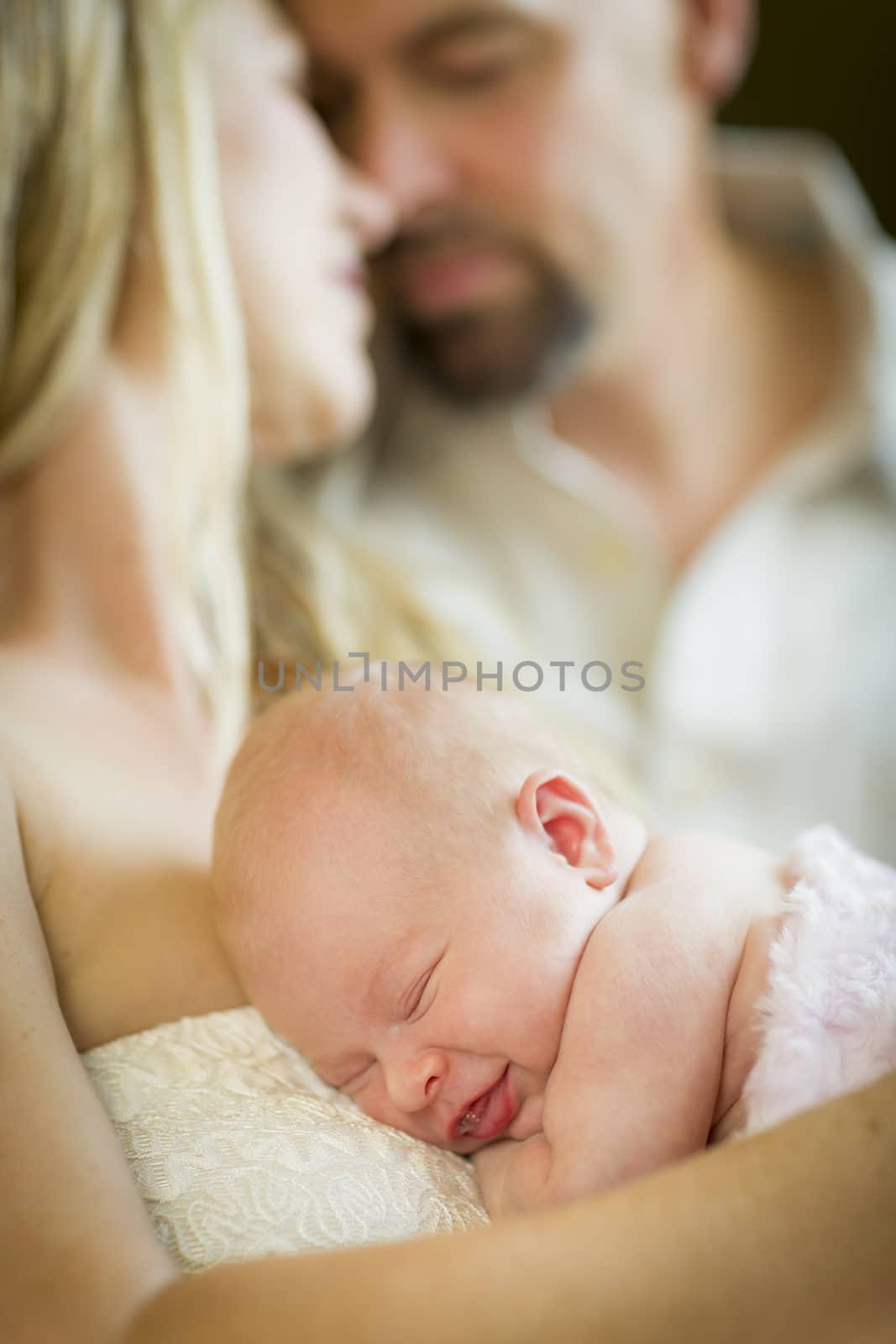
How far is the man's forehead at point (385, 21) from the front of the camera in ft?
6.20

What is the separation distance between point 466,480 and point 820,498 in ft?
2.10

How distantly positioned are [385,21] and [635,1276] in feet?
6.18

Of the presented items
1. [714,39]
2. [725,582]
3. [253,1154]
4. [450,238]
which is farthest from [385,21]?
[253,1154]

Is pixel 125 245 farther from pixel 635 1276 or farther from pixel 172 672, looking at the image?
pixel 635 1276

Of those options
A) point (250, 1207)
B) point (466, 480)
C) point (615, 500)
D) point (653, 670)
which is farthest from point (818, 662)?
point (250, 1207)

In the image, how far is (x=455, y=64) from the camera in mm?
1986

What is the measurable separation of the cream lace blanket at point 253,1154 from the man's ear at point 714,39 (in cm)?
196

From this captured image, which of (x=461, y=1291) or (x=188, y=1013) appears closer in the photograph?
(x=461, y=1291)

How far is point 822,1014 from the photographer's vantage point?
805 mm

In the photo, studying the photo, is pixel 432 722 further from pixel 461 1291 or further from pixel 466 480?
pixel 466 480

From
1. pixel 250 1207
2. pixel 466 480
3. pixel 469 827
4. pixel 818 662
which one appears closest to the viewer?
pixel 250 1207

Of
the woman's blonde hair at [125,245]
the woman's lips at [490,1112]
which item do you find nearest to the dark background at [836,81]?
the woman's blonde hair at [125,245]

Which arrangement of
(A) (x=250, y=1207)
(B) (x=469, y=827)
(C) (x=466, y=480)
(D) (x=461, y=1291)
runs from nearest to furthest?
1. (D) (x=461, y=1291)
2. (A) (x=250, y=1207)
3. (B) (x=469, y=827)
4. (C) (x=466, y=480)

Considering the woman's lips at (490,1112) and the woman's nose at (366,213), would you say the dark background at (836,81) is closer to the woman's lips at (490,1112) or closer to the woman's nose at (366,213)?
the woman's nose at (366,213)
